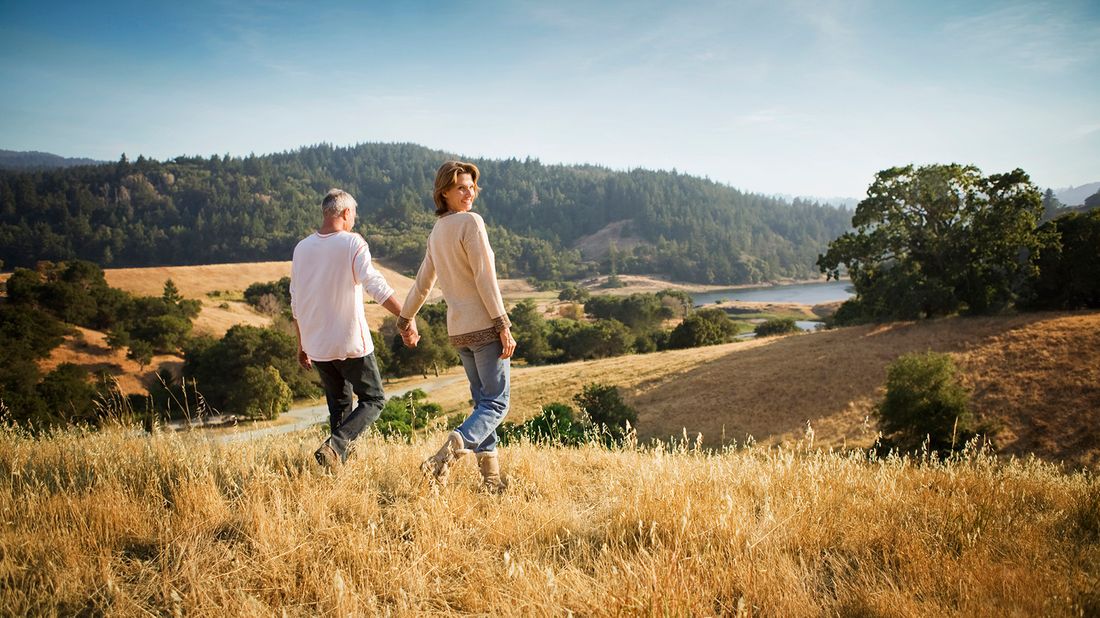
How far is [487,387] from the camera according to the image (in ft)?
12.3

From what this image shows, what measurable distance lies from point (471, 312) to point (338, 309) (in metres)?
Result: 1.17

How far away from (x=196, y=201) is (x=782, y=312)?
186 meters

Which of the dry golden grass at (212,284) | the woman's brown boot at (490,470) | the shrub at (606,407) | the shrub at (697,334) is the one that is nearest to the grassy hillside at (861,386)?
the shrub at (606,407)

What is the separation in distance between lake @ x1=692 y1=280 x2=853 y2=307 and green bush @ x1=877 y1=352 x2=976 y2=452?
105310 millimetres

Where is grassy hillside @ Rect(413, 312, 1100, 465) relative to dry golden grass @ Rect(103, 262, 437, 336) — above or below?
below

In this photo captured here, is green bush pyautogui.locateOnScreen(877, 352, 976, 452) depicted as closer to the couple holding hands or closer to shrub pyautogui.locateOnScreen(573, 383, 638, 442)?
shrub pyautogui.locateOnScreen(573, 383, 638, 442)

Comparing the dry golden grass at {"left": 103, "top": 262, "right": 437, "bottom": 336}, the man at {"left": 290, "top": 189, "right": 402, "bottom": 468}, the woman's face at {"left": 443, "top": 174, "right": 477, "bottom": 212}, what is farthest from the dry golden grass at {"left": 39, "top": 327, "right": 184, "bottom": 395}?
the woman's face at {"left": 443, "top": 174, "right": 477, "bottom": 212}

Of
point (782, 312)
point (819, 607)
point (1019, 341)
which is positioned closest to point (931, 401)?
point (1019, 341)

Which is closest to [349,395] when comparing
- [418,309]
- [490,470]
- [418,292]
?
[418,292]

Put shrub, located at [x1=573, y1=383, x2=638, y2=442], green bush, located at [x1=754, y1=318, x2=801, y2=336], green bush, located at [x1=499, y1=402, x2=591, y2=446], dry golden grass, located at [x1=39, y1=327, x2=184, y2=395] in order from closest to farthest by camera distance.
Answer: green bush, located at [x1=499, y1=402, x2=591, y2=446] < shrub, located at [x1=573, y1=383, x2=638, y2=442] < dry golden grass, located at [x1=39, y1=327, x2=184, y2=395] < green bush, located at [x1=754, y1=318, x2=801, y2=336]

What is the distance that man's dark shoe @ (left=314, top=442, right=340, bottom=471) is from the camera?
12.6 feet

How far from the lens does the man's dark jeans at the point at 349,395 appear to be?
405 cm

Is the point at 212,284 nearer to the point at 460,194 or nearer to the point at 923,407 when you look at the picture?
the point at 923,407

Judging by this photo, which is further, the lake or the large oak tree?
the lake
